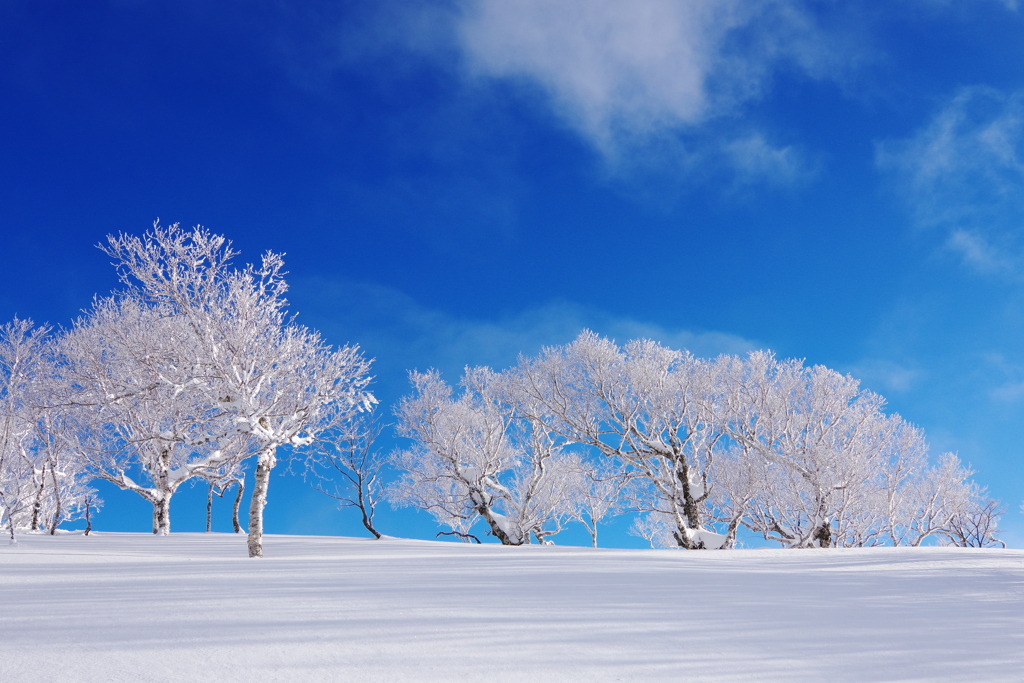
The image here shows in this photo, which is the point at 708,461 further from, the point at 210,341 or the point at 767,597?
the point at 210,341

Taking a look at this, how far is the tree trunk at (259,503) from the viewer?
41.7ft

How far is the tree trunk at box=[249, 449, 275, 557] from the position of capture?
12703mm

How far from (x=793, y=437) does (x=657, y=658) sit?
18535 millimetres

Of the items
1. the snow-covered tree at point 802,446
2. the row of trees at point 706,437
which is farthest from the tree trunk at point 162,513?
the snow-covered tree at point 802,446

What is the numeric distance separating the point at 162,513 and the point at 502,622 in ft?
70.2

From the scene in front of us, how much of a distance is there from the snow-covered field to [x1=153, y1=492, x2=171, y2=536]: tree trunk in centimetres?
1379

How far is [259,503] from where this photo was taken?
43.2ft

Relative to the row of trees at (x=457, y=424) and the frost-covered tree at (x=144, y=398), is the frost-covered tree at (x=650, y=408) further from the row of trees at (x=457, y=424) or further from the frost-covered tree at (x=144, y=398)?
the frost-covered tree at (x=144, y=398)

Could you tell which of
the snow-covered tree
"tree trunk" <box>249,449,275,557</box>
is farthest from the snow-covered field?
the snow-covered tree

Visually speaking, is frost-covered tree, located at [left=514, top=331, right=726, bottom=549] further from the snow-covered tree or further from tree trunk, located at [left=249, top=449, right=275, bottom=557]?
tree trunk, located at [left=249, top=449, right=275, bottom=557]

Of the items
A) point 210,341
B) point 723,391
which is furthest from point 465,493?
point 210,341

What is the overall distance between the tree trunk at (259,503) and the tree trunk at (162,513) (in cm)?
1193

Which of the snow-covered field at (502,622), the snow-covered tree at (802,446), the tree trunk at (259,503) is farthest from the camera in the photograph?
the snow-covered tree at (802,446)

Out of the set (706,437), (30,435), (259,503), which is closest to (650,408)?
(706,437)
